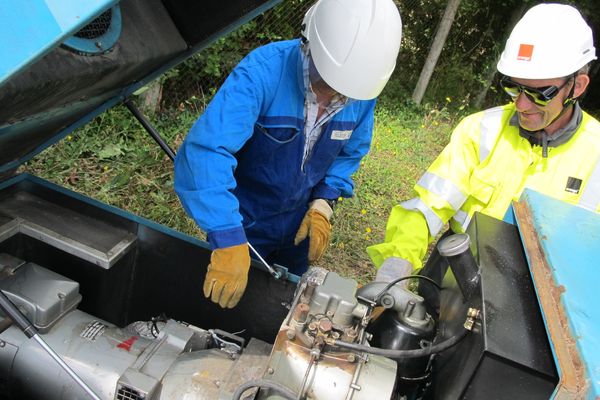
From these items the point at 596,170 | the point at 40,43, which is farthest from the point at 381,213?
the point at 40,43

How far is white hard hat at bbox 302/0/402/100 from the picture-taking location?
1647mm

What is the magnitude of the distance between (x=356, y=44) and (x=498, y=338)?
106cm

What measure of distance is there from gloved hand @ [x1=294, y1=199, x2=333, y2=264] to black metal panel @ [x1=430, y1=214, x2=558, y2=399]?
0.90 meters

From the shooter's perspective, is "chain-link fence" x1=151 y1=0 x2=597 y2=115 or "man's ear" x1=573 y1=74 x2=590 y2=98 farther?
"chain-link fence" x1=151 y1=0 x2=597 y2=115

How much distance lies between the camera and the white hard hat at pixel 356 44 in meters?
1.65

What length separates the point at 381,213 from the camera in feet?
15.3

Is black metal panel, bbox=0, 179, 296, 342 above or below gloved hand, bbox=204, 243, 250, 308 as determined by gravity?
below

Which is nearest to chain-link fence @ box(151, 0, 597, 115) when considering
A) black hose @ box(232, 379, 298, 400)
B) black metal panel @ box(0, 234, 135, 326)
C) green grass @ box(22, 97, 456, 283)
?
green grass @ box(22, 97, 456, 283)

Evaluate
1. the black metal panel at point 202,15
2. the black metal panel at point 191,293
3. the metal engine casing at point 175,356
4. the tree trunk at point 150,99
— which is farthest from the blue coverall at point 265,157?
the tree trunk at point 150,99

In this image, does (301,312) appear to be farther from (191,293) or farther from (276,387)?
(191,293)

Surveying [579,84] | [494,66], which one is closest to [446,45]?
[494,66]

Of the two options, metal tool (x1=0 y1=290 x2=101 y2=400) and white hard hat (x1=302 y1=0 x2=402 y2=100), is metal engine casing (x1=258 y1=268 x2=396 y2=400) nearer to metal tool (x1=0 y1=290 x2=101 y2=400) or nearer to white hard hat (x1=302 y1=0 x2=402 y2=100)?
metal tool (x1=0 y1=290 x2=101 y2=400)

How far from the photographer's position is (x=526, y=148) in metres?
1.92

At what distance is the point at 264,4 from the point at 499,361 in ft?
4.57
